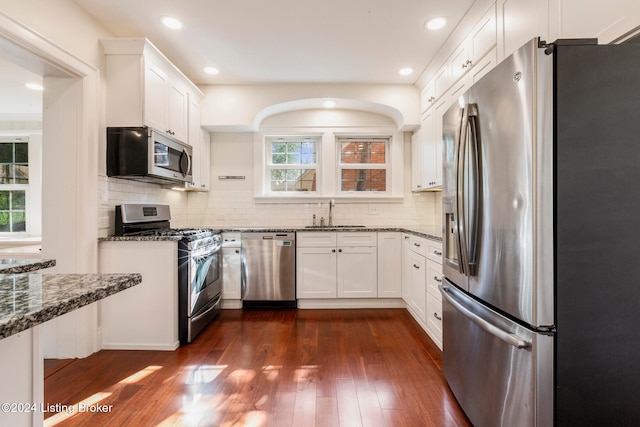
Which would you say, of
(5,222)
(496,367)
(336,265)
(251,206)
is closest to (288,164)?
(251,206)

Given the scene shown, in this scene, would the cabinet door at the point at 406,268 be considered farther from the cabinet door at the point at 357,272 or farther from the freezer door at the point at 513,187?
the freezer door at the point at 513,187

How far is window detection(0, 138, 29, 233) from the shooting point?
13.7 feet

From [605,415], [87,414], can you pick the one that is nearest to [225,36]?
[87,414]

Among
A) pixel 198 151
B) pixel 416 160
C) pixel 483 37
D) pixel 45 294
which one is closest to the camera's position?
pixel 45 294

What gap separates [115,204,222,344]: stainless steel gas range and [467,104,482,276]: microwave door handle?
83.6 inches

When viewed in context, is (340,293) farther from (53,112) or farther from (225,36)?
(53,112)

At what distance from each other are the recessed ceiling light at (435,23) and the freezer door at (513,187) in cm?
132

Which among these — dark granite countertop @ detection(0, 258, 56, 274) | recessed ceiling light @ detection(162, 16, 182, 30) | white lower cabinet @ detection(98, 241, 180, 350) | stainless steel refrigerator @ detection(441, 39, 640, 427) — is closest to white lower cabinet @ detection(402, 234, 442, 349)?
stainless steel refrigerator @ detection(441, 39, 640, 427)

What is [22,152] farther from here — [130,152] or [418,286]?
[418,286]

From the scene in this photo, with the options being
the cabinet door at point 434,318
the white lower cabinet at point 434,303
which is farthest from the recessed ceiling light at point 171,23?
the cabinet door at point 434,318

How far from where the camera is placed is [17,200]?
4199 mm

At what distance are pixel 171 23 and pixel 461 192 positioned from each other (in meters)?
2.53

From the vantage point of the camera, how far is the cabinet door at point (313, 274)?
11.4ft

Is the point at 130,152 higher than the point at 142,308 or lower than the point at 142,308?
higher
